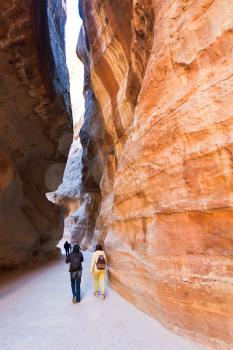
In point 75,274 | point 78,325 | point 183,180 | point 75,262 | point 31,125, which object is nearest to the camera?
point 183,180

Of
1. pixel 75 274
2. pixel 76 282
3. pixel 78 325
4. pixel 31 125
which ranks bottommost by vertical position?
pixel 78 325

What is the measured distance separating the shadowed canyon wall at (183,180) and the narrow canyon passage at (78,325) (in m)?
A: 0.24

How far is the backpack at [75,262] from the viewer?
19.4 feet

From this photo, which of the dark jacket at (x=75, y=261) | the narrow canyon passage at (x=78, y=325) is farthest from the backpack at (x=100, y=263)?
the narrow canyon passage at (x=78, y=325)

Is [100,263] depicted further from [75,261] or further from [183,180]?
[183,180]

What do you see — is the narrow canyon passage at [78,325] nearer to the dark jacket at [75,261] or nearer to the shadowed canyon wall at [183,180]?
the shadowed canyon wall at [183,180]

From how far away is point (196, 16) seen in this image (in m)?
4.22

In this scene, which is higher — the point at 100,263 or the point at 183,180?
the point at 183,180

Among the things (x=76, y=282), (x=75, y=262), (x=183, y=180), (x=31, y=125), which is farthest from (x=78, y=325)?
(x=31, y=125)

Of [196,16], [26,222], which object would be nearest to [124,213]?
[196,16]

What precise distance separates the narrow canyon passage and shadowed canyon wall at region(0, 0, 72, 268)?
4749 millimetres

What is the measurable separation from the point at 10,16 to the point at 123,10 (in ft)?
12.6

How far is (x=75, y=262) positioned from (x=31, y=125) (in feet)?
27.0

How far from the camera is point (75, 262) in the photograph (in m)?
6.00
